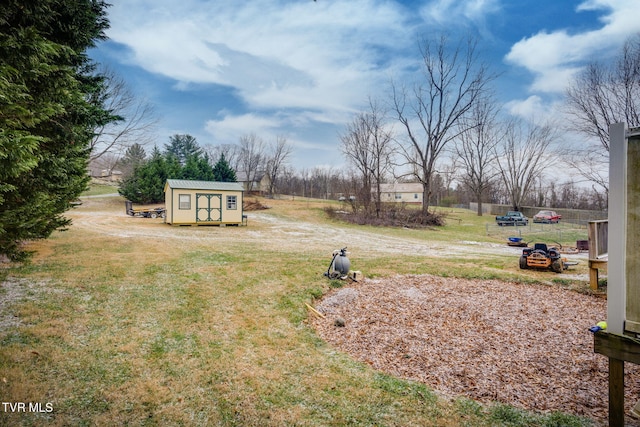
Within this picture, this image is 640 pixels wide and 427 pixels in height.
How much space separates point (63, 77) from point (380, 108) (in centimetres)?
2785

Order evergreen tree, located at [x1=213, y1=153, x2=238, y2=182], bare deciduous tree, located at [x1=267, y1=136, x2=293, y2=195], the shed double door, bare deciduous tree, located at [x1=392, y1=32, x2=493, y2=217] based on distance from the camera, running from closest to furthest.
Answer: the shed double door, bare deciduous tree, located at [x1=392, y1=32, x2=493, y2=217], evergreen tree, located at [x1=213, y1=153, x2=238, y2=182], bare deciduous tree, located at [x1=267, y1=136, x2=293, y2=195]

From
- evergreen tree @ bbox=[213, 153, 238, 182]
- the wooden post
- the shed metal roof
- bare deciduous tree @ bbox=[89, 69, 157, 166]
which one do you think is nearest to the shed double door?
the shed metal roof

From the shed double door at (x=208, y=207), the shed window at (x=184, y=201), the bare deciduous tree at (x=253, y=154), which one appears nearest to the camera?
the shed window at (x=184, y=201)

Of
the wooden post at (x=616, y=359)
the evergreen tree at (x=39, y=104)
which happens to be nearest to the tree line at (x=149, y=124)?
the evergreen tree at (x=39, y=104)

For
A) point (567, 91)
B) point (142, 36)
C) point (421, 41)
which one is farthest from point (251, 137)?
point (142, 36)

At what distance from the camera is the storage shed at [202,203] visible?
65.4 feet

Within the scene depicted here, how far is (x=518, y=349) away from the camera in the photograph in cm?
449

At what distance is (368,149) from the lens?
2938cm

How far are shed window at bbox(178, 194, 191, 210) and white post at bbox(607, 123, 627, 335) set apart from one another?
2082 cm

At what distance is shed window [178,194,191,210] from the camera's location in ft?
65.8

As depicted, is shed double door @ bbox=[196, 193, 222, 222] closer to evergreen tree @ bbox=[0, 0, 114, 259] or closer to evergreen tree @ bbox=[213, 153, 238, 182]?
evergreen tree @ bbox=[0, 0, 114, 259]

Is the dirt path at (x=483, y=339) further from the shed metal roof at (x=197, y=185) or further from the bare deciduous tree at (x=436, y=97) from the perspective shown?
the bare deciduous tree at (x=436, y=97)

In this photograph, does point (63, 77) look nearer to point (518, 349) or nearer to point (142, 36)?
point (142, 36)

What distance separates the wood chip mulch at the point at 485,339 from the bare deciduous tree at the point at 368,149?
2080 cm
